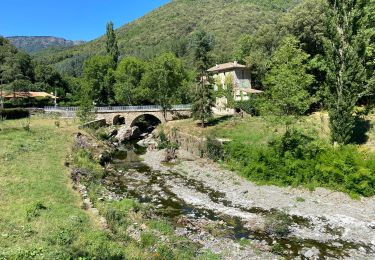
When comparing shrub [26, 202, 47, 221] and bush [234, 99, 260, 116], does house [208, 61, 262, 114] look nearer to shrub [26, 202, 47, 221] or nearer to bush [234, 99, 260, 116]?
bush [234, 99, 260, 116]

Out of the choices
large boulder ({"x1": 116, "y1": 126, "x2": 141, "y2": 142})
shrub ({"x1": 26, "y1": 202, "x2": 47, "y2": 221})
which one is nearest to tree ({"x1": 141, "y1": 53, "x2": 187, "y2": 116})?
large boulder ({"x1": 116, "y1": 126, "x2": 141, "y2": 142})

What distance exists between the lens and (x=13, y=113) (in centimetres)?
5662

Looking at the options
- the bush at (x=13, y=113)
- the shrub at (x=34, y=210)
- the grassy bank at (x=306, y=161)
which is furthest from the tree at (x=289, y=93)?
the bush at (x=13, y=113)

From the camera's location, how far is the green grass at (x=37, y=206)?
14359 millimetres

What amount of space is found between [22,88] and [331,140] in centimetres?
7134

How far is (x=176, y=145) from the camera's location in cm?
5069

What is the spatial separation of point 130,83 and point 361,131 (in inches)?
1963

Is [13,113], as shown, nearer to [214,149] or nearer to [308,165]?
[214,149]

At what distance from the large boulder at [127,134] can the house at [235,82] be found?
1621 centimetres

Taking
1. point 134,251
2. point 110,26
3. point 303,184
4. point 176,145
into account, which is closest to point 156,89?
point 176,145

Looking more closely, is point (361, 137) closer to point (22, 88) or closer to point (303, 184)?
point (303, 184)

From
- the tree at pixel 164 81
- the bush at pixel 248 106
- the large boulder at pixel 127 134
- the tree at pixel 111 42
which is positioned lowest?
the large boulder at pixel 127 134

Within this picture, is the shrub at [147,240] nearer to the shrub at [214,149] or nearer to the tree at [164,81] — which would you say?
the shrub at [214,149]

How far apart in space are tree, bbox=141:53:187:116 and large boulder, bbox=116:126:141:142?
7136mm
